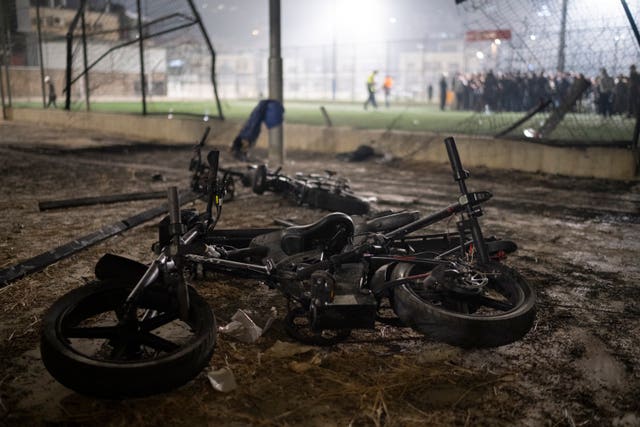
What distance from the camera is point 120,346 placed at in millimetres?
3164

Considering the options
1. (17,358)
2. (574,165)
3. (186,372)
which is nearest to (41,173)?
(17,358)

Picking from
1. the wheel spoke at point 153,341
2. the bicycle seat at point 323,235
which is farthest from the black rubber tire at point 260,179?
the wheel spoke at point 153,341

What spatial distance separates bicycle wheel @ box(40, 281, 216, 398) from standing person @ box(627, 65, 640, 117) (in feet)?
33.6

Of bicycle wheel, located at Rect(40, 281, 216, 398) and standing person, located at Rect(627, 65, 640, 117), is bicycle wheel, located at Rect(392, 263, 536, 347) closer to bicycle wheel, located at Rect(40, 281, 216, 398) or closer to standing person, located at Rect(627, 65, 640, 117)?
bicycle wheel, located at Rect(40, 281, 216, 398)

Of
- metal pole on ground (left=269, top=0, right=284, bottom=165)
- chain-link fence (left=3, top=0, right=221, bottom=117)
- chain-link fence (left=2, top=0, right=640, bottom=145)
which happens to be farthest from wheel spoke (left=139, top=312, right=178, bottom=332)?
chain-link fence (left=3, top=0, right=221, bottom=117)

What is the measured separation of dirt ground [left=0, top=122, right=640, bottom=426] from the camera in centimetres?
291

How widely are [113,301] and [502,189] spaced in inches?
324

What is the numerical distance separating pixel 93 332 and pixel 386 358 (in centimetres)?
174

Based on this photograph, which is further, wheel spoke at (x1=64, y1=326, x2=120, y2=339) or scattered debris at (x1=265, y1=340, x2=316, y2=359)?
scattered debris at (x1=265, y1=340, x2=316, y2=359)

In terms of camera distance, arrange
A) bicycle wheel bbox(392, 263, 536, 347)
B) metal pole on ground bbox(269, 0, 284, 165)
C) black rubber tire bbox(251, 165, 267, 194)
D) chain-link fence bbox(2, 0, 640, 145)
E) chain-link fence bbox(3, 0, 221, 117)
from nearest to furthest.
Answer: bicycle wheel bbox(392, 263, 536, 347) < black rubber tire bbox(251, 165, 267, 194) < chain-link fence bbox(2, 0, 640, 145) < metal pole on ground bbox(269, 0, 284, 165) < chain-link fence bbox(3, 0, 221, 117)

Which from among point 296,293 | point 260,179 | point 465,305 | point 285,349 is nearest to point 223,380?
point 285,349

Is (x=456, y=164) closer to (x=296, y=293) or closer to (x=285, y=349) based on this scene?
(x=296, y=293)

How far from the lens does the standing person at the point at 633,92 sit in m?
11.0

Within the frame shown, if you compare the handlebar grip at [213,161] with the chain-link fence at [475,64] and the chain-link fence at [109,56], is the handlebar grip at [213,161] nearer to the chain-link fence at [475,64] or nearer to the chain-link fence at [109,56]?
the chain-link fence at [475,64]
